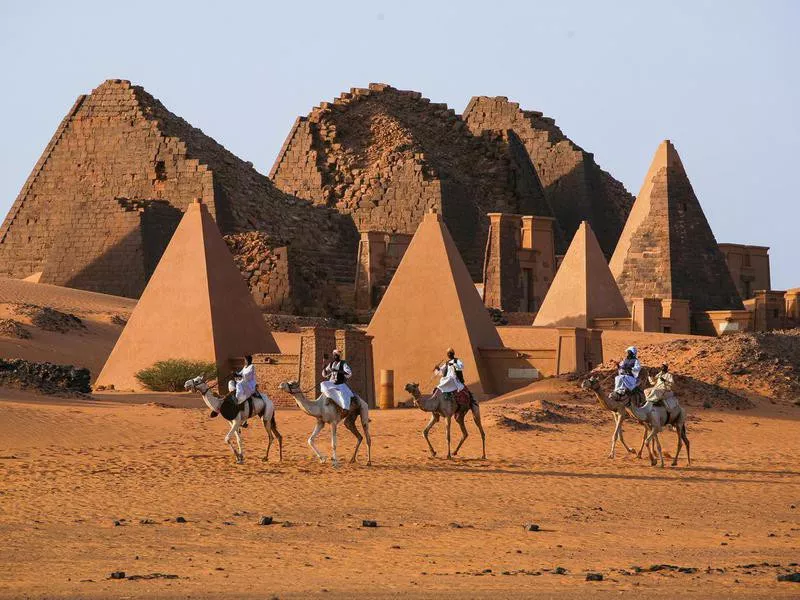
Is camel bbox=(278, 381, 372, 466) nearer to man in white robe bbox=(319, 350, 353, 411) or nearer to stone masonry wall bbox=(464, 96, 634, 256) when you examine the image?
man in white robe bbox=(319, 350, 353, 411)

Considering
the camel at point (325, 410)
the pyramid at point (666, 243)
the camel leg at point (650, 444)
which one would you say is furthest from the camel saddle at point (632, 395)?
the pyramid at point (666, 243)

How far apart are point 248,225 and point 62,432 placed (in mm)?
34311

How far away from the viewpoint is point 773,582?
11.7 m

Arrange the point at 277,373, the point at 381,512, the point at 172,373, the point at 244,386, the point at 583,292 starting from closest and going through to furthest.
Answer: the point at 381,512, the point at 244,386, the point at 277,373, the point at 172,373, the point at 583,292

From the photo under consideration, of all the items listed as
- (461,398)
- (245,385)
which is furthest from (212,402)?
(461,398)

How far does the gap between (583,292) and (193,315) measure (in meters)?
15.1

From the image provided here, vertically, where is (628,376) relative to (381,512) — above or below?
above

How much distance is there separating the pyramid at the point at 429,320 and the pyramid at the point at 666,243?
1647 centimetres

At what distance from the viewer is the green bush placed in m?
27.7

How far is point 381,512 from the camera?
1538 centimetres

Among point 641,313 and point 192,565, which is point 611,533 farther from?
point 641,313

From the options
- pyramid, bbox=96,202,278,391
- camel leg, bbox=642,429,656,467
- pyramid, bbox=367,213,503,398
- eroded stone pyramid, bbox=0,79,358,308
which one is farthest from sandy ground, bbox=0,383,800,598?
eroded stone pyramid, bbox=0,79,358,308

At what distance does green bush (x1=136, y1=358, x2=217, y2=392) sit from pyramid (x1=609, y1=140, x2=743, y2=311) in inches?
753

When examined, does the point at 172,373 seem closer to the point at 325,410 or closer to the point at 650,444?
the point at 325,410
